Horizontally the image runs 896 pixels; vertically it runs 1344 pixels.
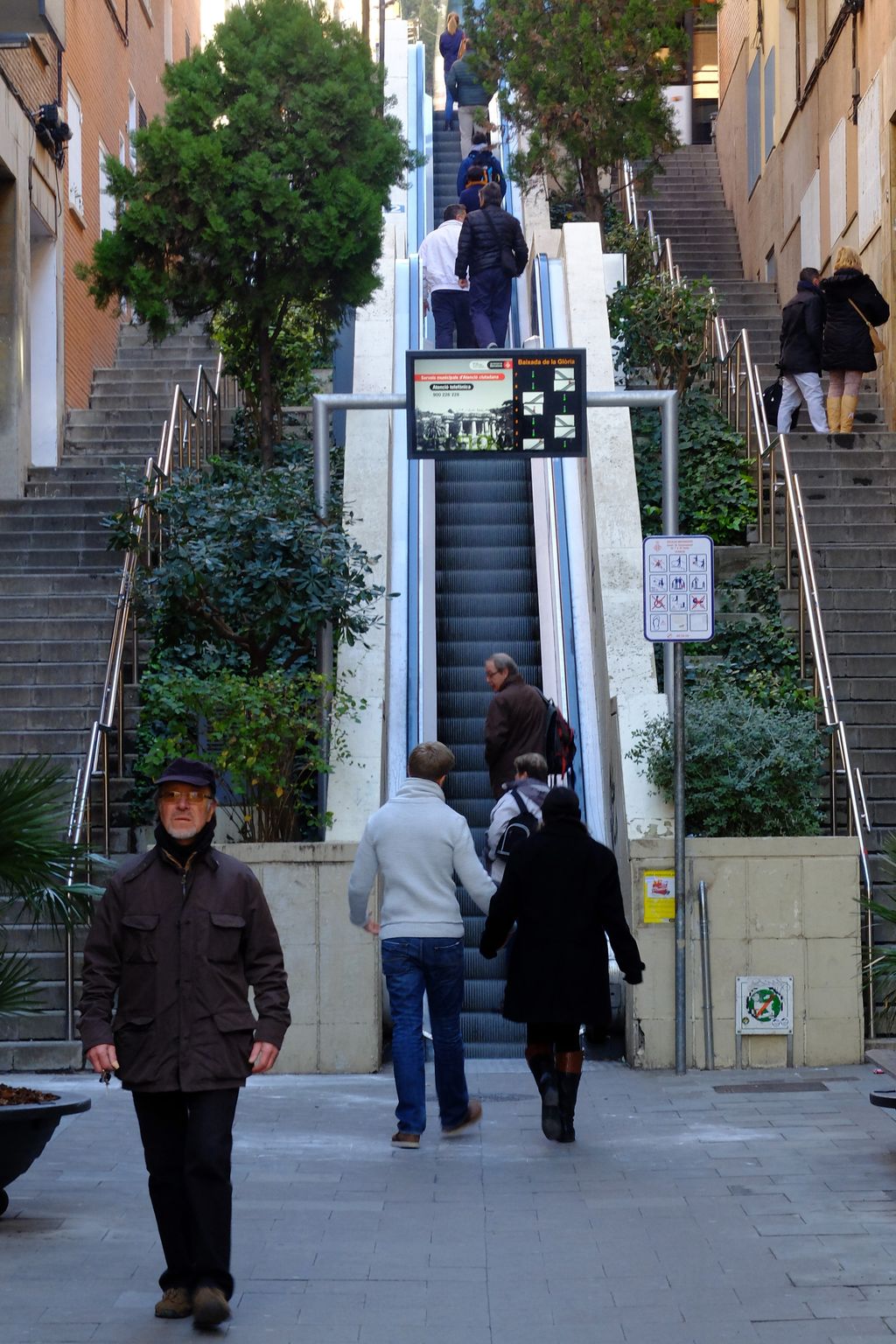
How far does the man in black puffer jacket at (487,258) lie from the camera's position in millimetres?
18281

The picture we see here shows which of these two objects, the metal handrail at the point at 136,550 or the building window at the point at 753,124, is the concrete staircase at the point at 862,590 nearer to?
the metal handrail at the point at 136,550

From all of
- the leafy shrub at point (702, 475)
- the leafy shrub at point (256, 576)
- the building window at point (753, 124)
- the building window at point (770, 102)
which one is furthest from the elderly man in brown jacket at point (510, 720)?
the building window at point (753, 124)

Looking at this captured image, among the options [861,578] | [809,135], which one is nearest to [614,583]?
[861,578]

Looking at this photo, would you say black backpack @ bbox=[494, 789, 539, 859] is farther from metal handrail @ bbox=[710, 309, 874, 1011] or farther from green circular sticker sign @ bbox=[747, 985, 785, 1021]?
metal handrail @ bbox=[710, 309, 874, 1011]

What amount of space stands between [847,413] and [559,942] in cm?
953

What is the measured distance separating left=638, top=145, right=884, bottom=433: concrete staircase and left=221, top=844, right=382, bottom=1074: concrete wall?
975cm

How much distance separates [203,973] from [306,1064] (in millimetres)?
4839

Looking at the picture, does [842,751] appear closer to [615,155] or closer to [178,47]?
[615,155]

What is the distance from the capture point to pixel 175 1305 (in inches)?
228

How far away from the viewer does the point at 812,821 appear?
1088 cm

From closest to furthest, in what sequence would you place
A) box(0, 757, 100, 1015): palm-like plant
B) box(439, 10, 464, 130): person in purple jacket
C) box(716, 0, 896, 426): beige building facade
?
box(0, 757, 100, 1015): palm-like plant, box(716, 0, 896, 426): beige building facade, box(439, 10, 464, 130): person in purple jacket

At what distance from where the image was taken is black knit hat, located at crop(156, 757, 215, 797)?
234 inches

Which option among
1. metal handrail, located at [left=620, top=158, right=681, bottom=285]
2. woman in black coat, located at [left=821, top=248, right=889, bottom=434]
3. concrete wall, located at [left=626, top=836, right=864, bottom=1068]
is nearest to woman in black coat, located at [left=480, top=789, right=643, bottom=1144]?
concrete wall, located at [left=626, top=836, right=864, bottom=1068]

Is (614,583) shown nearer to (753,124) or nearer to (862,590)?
(862,590)
